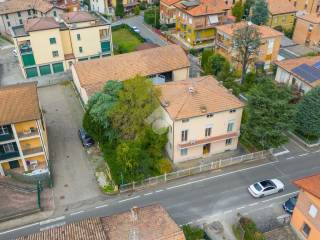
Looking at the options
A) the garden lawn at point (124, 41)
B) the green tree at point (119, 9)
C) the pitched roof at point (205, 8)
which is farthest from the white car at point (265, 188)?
the green tree at point (119, 9)

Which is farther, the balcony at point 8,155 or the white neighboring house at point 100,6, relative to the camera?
the white neighboring house at point 100,6

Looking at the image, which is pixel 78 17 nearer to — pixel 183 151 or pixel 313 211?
pixel 183 151

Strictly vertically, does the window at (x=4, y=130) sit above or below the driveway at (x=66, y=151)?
above

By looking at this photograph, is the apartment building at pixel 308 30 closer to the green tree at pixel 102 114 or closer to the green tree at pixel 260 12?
the green tree at pixel 260 12

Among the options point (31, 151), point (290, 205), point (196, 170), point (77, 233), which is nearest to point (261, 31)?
point (196, 170)

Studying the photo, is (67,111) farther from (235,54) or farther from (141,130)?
(235,54)

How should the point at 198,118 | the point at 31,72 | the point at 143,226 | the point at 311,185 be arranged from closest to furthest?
the point at 143,226
the point at 311,185
the point at 198,118
the point at 31,72
